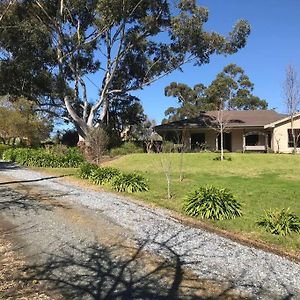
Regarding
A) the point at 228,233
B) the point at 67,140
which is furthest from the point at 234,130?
the point at 228,233

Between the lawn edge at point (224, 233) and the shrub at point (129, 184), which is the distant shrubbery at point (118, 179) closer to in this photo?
the shrub at point (129, 184)

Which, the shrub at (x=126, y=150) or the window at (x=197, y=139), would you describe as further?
the window at (x=197, y=139)

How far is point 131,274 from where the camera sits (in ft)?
18.8

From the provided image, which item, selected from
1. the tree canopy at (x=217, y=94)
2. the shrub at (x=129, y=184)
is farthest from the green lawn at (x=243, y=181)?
the tree canopy at (x=217, y=94)

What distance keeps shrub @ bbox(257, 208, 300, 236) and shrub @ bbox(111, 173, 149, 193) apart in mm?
5621

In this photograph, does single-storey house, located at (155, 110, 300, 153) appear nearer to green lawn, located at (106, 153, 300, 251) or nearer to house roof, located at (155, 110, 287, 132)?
house roof, located at (155, 110, 287, 132)

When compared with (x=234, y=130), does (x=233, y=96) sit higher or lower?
higher

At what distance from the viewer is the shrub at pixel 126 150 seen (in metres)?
30.1

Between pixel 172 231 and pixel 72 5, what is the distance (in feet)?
77.3

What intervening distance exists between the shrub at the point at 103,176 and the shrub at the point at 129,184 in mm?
897

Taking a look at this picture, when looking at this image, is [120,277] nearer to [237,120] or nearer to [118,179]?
[118,179]

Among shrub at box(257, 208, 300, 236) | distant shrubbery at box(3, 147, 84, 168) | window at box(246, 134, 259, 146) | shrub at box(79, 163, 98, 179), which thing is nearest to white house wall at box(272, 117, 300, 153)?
window at box(246, 134, 259, 146)

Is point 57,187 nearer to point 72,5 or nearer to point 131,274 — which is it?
point 131,274

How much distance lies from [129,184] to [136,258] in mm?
7746
